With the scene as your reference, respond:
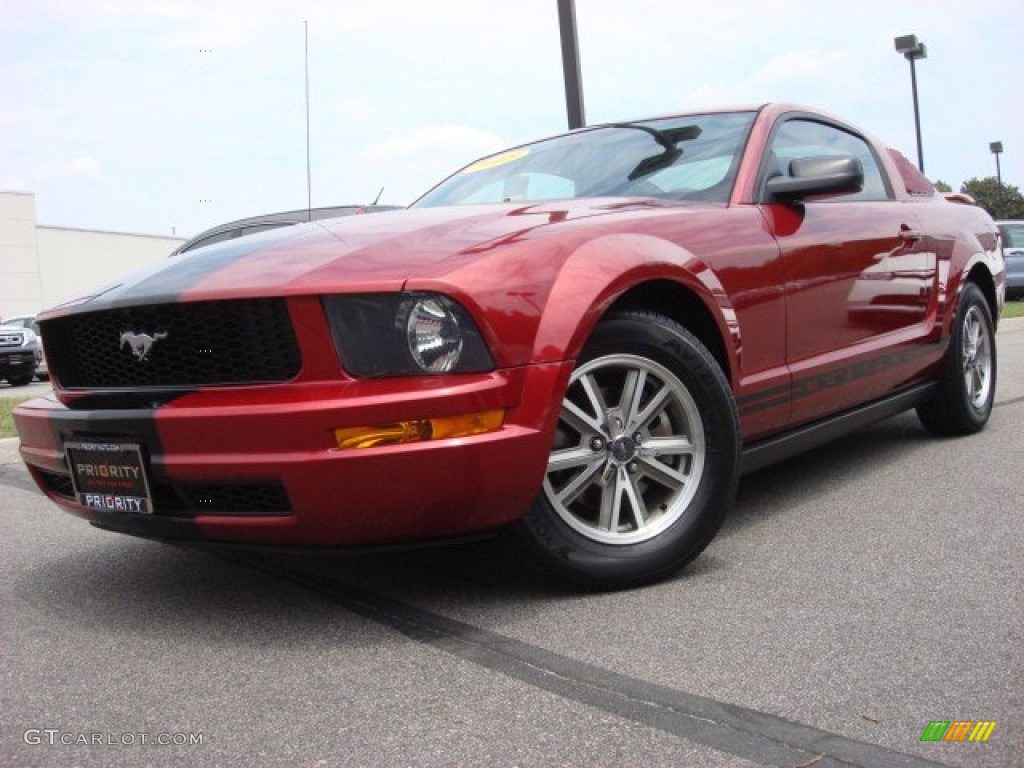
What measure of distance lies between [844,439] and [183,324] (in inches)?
143

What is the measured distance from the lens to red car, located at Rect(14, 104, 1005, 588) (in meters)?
2.49

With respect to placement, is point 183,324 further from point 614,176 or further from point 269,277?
point 614,176

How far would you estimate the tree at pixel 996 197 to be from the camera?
67938mm

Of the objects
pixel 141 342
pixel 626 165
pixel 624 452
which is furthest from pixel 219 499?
pixel 626 165

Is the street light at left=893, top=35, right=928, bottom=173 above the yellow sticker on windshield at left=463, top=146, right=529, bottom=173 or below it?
above

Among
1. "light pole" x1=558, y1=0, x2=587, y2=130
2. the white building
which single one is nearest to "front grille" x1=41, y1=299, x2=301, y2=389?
"light pole" x1=558, y1=0, x2=587, y2=130

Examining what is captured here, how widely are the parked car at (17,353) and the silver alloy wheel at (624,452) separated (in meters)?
18.2

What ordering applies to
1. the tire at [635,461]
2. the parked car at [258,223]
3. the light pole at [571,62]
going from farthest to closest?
the light pole at [571,62], the parked car at [258,223], the tire at [635,461]

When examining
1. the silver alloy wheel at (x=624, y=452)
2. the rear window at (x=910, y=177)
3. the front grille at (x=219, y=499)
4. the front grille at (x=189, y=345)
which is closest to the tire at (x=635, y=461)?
the silver alloy wheel at (x=624, y=452)

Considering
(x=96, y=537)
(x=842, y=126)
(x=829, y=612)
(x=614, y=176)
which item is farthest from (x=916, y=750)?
(x=842, y=126)

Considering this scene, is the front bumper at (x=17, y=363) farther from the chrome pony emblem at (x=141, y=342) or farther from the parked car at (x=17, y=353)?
the chrome pony emblem at (x=141, y=342)

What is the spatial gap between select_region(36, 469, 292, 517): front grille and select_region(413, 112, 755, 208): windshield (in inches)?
65.2

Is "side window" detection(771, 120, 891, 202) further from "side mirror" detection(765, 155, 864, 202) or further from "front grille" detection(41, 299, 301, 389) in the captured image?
"front grille" detection(41, 299, 301, 389)

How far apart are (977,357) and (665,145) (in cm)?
238
